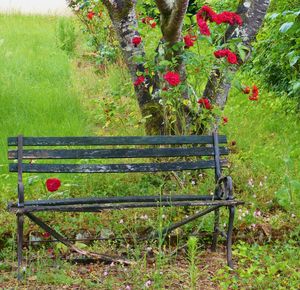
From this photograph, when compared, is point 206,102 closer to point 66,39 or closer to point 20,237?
point 20,237

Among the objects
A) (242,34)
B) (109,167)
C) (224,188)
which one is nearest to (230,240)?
(224,188)

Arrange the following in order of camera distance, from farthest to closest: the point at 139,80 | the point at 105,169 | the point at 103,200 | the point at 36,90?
the point at 36,90 → the point at 139,80 → the point at 105,169 → the point at 103,200

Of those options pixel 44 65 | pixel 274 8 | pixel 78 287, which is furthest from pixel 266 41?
pixel 78 287

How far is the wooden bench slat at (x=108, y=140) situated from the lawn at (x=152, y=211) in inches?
22.1

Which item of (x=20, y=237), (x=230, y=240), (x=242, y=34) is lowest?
(x=230, y=240)

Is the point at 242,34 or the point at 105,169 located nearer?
the point at 105,169

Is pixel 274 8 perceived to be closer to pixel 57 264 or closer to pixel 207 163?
pixel 207 163

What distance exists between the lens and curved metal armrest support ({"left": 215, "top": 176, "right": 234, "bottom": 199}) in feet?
14.2

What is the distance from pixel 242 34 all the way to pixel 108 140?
212cm

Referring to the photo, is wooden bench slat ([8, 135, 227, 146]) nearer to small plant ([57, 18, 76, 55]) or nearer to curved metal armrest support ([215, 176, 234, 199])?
curved metal armrest support ([215, 176, 234, 199])

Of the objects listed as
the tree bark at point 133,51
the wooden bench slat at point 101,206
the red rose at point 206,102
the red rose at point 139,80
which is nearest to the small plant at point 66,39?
the tree bark at point 133,51

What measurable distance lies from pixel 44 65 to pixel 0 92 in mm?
2170

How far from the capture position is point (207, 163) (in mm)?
4688

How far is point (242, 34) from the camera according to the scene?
6.00 metres
